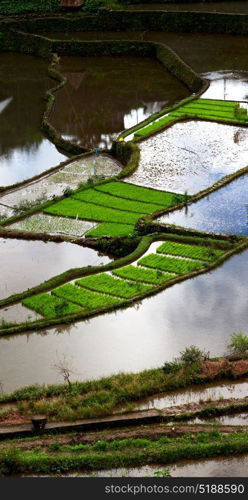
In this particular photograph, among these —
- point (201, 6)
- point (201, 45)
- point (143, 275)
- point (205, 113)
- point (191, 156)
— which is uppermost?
point (201, 6)

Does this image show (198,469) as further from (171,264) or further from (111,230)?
(111,230)

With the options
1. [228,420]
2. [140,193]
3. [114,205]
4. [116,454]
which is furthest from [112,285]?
[116,454]

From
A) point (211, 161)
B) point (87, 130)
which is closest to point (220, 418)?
point (211, 161)

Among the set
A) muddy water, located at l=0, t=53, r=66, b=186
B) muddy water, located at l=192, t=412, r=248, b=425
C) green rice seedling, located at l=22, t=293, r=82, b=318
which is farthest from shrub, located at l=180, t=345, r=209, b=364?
muddy water, located at l=0, t=53, r=66, b=186

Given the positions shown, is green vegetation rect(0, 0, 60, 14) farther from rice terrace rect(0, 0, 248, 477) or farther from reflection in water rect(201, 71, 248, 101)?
reflection in water rect(201, 71, 248, 101)
